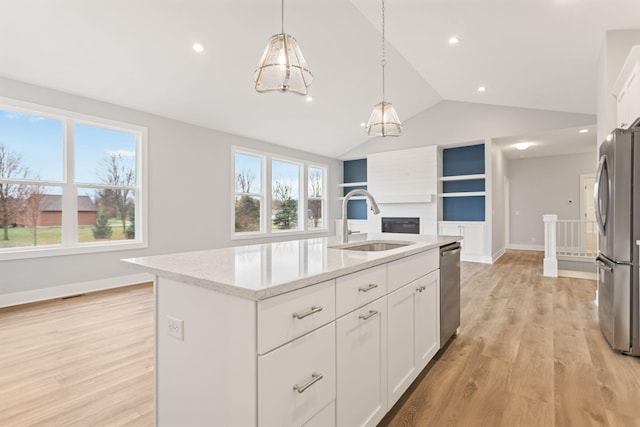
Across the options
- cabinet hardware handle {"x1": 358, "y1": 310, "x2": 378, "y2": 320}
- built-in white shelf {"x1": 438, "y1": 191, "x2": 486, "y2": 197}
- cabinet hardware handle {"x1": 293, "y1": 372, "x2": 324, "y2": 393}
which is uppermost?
built-in white shelf {"x1": 438, "y1": 191, "x2": 486, "y2": 197}

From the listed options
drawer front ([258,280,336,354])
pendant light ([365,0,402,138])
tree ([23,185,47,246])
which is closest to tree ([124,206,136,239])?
tree ([23,185,47,246])

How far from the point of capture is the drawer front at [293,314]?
970 mm

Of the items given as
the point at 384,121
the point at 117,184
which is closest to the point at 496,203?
the point at 384,121

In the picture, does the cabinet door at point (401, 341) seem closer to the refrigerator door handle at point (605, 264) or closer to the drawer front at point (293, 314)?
the drawer front at point (293, 314)

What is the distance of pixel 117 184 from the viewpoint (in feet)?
15.0

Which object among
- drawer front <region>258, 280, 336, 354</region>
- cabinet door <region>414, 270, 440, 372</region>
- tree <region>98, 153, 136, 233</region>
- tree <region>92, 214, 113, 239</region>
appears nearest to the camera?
drawer front <region>258, 280, 336, 354</region>

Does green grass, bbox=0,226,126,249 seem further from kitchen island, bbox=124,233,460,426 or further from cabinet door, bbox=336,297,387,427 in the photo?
cabinet door, bbox=336,297,387,427

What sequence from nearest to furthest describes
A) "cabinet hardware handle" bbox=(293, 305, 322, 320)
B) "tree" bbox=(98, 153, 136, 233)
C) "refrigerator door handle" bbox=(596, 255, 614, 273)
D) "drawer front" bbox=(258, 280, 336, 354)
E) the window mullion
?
1. "drawer front" bbox=(258, 280, 336, 354)
2. "cabinet hardware handle" bbox=(293, 305, 322, 320)
3. "refrigerator door handle" bbox=(596, 255, 614, 273)
4. the window mullion
5. "tree" bbox=(98, 153, 136, 233)

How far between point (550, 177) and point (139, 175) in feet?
32.1

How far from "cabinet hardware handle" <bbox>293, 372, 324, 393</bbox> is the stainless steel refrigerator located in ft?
8.78

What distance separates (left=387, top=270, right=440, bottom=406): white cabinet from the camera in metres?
1.68

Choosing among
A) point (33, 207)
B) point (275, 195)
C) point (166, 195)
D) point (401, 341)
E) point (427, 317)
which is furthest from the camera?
point (275, 195)

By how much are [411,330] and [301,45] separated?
12.6ft

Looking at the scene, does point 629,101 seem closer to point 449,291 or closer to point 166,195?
point 449,291
